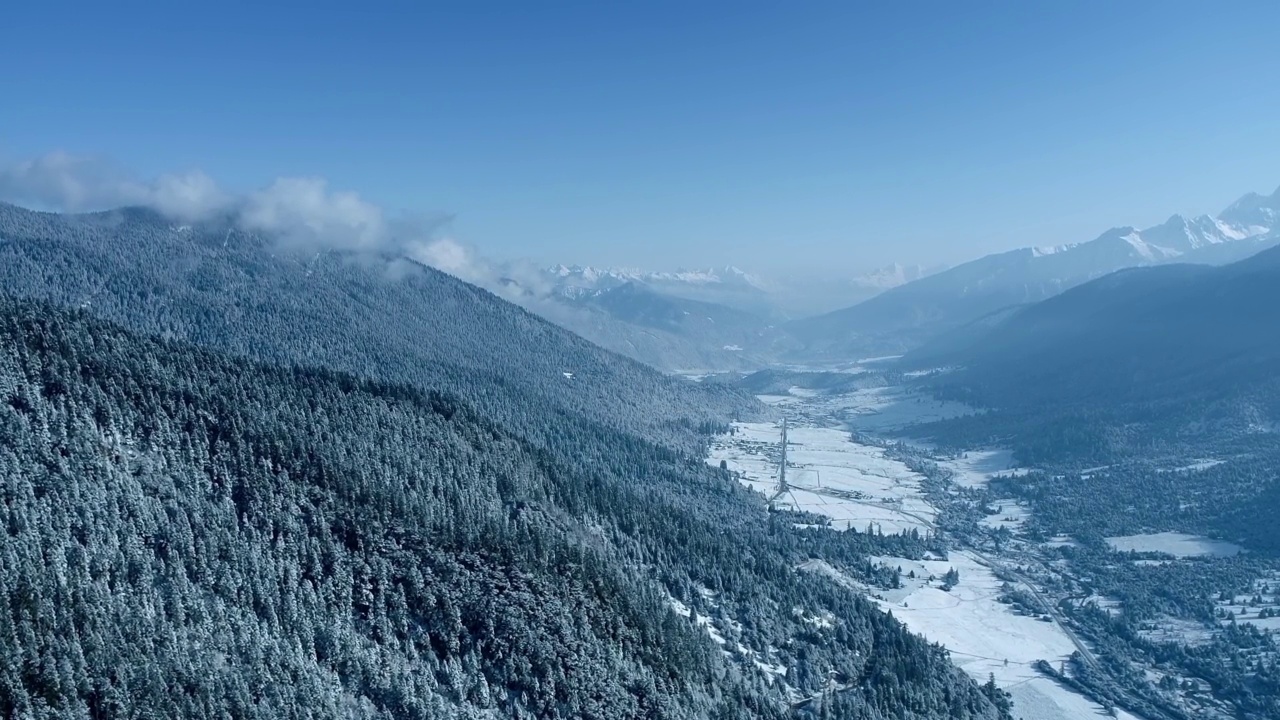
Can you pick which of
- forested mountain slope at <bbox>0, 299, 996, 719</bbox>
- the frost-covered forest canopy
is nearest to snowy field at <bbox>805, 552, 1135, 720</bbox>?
the frost-covered forest canopy

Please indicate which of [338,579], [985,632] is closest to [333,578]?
[338,579]

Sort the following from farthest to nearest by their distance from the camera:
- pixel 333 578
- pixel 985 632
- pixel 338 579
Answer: pixel 985 632
pixel 333 578
pixel 338 579

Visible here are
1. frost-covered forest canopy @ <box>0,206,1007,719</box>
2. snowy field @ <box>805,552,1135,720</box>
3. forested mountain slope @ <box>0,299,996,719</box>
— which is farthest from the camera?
snowy field @ <box>805,552,1135,720</box>

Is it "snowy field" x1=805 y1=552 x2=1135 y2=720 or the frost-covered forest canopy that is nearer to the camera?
the frost-covered forest canopy

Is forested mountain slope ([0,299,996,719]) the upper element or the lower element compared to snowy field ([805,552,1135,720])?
upper

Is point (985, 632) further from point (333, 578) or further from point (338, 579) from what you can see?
point (333, 578)

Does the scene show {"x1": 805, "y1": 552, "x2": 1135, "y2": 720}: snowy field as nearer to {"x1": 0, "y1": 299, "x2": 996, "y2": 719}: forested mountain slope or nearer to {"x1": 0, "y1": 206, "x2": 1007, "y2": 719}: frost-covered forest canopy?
{"x1": 0, "y1": 206, "x2": 1007, "y2": 719}: frost-covered forest canopy

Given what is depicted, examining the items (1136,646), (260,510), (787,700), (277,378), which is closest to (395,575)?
(260,510)

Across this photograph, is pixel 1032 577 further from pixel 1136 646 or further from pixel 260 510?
pixel 260 510

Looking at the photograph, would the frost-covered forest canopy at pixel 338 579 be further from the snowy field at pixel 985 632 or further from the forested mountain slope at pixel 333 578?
the snowy field at pixel 985 632
